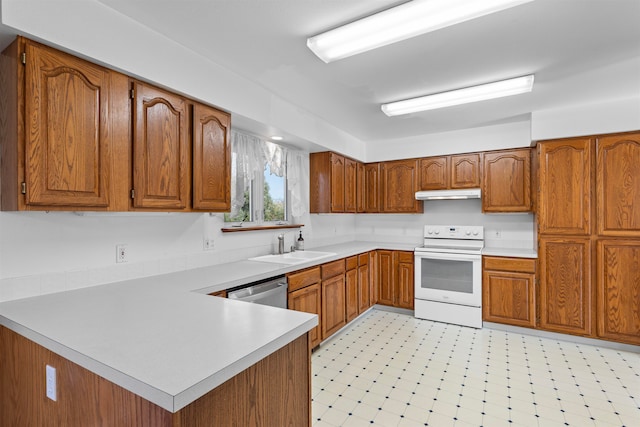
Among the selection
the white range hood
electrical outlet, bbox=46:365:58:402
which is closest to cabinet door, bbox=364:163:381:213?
the white range hood

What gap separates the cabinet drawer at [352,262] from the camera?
360 cm

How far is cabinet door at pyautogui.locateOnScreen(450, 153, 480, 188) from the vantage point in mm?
3961

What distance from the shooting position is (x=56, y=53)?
1.52m

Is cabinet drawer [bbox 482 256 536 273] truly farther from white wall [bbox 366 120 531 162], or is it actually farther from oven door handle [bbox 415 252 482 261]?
white wall [bbox 366 120 531 162]

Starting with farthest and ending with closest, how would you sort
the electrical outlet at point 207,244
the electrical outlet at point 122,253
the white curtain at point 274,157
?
the white curtain at point 274,157 → the electrical outlet at point 207,244 → the electrical outlet at point 122,253

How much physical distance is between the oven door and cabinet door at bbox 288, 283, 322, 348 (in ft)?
5.20

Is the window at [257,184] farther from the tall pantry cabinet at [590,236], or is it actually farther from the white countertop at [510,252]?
the tall pantry cabinet at [590,236]

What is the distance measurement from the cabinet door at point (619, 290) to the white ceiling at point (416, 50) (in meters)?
1.42

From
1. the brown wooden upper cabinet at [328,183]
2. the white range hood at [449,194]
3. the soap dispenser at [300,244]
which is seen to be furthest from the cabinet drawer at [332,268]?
the white range hood at [449,194]

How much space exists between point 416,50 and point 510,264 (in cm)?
258

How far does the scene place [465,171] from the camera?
4.03 metres

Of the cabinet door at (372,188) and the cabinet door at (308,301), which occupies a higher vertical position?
the cabinet door at (372,188)

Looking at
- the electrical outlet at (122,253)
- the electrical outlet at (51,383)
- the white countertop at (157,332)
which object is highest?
the electrical outlet at (122,253)

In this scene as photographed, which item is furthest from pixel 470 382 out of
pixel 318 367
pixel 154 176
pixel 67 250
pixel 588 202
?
pixel 67 250
